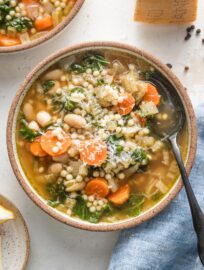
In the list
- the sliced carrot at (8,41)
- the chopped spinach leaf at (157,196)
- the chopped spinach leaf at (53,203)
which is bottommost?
the chopped spinach leaf at (53,203)

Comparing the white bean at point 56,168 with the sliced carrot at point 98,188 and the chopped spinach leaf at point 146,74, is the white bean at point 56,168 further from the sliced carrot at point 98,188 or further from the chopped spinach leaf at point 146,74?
the chopped spinach leaf at point 146,74

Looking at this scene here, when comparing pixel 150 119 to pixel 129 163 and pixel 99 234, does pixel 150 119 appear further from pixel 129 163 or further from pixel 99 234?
pixel 99 234

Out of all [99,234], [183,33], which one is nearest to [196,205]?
[99,234]

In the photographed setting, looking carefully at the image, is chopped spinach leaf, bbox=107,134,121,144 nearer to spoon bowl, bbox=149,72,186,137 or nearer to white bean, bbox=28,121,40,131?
spoon bowl, bbox=149,72,186,137

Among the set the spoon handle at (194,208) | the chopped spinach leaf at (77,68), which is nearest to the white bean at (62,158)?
the chopped spinach leaf at (77,68)

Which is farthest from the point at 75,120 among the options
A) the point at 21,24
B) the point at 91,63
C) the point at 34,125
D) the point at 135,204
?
the point at 21,24

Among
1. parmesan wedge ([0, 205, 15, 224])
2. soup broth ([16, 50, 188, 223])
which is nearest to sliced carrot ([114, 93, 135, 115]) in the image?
soup broth ([16, 50, 188, 223])
